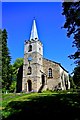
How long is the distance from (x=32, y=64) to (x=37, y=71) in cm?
222

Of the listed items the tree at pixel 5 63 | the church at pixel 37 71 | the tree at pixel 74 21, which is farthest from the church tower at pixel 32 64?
the tree at pixel 74 21

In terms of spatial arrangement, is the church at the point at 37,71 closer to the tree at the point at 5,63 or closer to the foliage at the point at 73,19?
the tree at the point at 5,63

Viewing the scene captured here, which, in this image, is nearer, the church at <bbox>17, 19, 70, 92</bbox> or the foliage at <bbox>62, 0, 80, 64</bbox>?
the foliage at <bbox>62, 0, 80, 64</bbox>

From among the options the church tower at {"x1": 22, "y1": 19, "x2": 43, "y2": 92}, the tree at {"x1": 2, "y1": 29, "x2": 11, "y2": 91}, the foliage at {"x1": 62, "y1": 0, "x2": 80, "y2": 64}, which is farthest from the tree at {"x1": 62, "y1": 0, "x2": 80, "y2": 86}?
the church tower at {"x1": 22, "y1": 19, "x2": 43, "y2": 92}

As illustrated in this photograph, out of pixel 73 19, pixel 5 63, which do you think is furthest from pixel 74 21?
pixel 5 63

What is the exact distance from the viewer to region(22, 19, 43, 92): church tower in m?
45.2

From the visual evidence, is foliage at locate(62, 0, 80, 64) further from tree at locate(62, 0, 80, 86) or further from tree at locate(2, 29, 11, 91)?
tree at locate(2, 29, 11, 91)

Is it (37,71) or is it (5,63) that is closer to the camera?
(5,63)

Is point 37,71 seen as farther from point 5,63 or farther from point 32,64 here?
point 5,63

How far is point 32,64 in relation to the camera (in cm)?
4631

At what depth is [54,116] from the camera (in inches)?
453

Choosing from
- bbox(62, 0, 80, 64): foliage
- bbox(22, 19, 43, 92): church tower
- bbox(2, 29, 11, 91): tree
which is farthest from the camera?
bbox(22, 19, 43, 92): church tower

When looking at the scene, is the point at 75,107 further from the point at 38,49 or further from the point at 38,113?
the point at 38,49

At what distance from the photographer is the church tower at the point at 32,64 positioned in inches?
1779
